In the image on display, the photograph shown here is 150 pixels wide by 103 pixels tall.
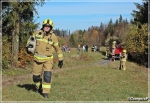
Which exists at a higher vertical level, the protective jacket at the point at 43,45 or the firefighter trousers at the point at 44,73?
the protective jacket at the point at 43,45

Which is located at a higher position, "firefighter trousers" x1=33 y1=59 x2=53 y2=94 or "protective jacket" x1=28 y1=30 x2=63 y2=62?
"protective jacket" x1=28 y1=30 x2=63 y2=62

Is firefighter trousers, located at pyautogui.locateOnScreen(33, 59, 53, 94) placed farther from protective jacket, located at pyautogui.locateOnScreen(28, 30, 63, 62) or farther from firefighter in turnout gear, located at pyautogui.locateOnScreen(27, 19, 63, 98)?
protective jacket, located at pyautogui.locateOnScreen(28, 30, 63, 62)

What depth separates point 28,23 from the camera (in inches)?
790

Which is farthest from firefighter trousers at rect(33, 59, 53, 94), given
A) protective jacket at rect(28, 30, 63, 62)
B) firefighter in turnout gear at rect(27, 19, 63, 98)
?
protective jacket at rect(28, 30, 63, 62)

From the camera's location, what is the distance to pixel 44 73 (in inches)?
335

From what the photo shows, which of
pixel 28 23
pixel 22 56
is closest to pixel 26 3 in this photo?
pixel 28 23

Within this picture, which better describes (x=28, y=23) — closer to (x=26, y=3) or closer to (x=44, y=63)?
(x=26, y=3)

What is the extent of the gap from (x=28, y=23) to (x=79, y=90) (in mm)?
11466

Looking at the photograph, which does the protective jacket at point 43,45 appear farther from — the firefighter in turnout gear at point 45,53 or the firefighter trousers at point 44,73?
the firefighter trousers at point 44,73

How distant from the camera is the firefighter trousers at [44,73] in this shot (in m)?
8.39

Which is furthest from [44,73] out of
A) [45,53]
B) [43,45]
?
[43,45]

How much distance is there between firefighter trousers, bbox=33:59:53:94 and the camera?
8391 millimetres

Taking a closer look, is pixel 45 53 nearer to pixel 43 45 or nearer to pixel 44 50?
pixel 44 50

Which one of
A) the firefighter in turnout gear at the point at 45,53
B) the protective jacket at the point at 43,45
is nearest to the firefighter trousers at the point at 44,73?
the firefighter in turnout gear at the point at 45,53
